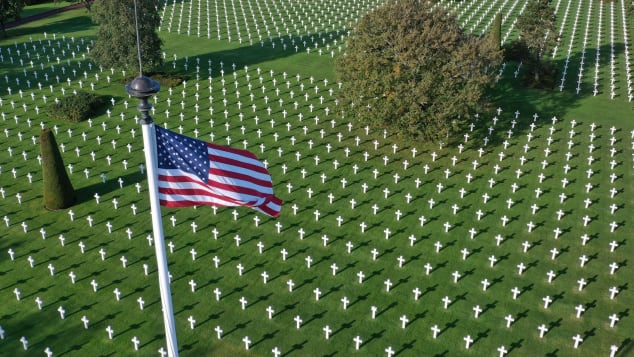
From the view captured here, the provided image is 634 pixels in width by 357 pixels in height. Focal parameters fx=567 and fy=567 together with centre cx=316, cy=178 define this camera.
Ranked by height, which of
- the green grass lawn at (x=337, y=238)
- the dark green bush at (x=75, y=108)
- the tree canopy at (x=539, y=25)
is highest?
the tree canopy at (x=539, y=25)

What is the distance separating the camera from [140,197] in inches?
1235

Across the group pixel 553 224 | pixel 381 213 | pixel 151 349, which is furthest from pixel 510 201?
pixel 151 349

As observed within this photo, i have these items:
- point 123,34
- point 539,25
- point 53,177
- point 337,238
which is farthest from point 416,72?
point 123,34

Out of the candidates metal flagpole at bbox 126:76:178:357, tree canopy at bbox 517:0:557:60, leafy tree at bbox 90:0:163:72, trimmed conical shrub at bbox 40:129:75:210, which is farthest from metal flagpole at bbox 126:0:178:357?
tree canopy at bbox 517:0:557:60

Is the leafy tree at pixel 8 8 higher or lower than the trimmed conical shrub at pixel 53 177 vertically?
higher

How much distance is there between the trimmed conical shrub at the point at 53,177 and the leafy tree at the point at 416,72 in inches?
674

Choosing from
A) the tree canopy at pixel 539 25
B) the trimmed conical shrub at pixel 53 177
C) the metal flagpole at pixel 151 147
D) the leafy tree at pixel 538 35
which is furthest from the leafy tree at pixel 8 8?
the metal flagpole at pixel 151 147

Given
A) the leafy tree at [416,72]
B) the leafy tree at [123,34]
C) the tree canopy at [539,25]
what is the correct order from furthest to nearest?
the tree canopy at [539,25] → the leafy tree at [123,34] → the leafy tree at [416,72]

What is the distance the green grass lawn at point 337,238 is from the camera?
22.6m

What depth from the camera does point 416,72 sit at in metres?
34.3

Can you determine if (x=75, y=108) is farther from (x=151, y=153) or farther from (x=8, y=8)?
(x=151, y=153)

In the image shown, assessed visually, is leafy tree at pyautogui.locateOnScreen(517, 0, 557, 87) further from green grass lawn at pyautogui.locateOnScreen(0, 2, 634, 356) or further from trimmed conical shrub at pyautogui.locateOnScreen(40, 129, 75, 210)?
trimmed conical shrub at pyautogui.locateOnScreen(40, 129, 75, 210)

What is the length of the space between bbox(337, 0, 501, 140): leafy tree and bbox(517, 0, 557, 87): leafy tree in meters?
10.7

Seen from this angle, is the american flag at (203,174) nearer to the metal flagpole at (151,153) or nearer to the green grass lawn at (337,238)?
the metal flagpole at (151,153)
